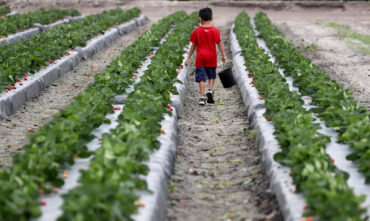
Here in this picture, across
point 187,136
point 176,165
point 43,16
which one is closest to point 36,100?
point 187,136

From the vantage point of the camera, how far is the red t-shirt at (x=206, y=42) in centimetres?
811

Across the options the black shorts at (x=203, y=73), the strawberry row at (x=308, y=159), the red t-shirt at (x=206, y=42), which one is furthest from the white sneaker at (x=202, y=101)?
the strawberry row at (x=308, y=159)

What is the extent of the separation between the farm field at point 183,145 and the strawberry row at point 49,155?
1cm

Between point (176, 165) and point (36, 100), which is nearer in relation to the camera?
A: point (176, 165)

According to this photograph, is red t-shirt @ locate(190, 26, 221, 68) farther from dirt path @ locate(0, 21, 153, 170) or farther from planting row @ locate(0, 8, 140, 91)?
→ planting row @ locate(0, 8, 140, 91)

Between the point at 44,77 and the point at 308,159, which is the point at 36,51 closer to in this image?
the point at 44,77

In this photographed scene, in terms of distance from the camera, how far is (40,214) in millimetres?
3486

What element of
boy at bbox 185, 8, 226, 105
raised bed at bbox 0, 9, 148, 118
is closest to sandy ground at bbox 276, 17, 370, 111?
boy at bbox 185, 8, 226, 105

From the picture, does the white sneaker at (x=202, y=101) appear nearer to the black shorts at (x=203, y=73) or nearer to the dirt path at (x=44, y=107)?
the black shorts at (x=203, y=73)

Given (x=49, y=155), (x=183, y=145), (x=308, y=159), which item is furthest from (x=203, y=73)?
(x=49, y=155)

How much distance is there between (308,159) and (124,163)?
5.29 feet

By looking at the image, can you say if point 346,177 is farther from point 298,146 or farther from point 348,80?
point 348,80

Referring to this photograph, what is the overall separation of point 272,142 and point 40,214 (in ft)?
9.44

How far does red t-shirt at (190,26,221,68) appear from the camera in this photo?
8.11 m
